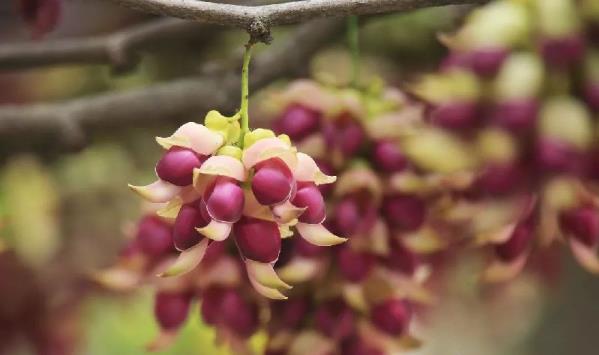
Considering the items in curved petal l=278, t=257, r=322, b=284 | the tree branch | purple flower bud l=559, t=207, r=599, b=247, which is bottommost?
curved petal l=278, t=257, r=322, b=284

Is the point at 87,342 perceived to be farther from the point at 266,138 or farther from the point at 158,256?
the point at 266,138

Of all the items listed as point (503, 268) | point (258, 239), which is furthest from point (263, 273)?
point (503, 268)

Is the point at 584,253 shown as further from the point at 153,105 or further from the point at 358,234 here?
the point at 153,105

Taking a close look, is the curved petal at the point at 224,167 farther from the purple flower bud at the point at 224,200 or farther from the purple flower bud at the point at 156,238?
the purple flower bud at the point at 156,238

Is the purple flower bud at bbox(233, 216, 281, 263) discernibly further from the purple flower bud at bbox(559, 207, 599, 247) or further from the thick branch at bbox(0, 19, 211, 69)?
the thick branch at bbox(0, 19, 211, 69)

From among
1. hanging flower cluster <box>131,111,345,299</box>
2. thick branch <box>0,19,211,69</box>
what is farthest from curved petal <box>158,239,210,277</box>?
thick branch <box>0,19,211,69</box>

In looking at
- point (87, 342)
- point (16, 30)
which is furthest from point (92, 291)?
point (16, 30)
